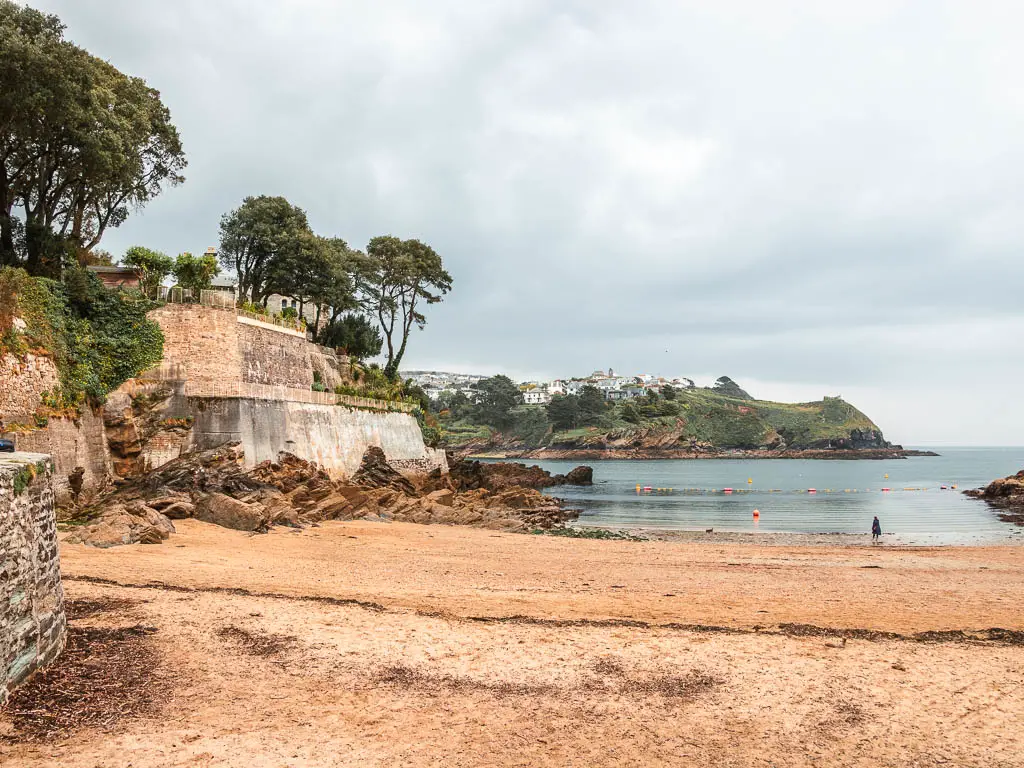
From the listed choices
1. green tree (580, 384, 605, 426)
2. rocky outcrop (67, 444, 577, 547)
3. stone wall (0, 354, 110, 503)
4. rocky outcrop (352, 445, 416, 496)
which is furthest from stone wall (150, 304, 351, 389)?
green tree (580, 384, 605, 426)

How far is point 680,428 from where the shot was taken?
480 ft

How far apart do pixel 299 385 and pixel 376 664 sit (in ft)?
81.0

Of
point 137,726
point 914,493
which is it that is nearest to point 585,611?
point 137,726

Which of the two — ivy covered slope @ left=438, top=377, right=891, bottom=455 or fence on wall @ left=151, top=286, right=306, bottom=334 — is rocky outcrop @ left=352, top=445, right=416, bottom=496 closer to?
fence on wall @ left=151, top=286, right=306, bottom=334

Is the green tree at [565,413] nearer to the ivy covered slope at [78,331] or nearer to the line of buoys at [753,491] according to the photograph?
the line of buoys at [753,491]

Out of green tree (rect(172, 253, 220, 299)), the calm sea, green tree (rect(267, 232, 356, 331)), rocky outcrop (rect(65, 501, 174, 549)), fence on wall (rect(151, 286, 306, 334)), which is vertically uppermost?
green tree (rect(267, 232, 356, 331))

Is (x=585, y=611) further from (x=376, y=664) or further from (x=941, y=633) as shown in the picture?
(x=941, y=633)

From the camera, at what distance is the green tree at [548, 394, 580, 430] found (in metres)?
146

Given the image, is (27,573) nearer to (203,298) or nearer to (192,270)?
(203,298)

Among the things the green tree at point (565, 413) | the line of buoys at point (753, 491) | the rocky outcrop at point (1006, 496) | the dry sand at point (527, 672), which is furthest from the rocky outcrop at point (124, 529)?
the green tree at point (565, 413)

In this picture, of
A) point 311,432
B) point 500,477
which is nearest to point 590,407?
point 500,477

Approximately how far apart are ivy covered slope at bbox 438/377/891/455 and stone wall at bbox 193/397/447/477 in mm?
97029

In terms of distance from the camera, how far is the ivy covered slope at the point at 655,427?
14188 cm

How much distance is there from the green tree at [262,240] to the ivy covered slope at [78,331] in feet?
50.2
